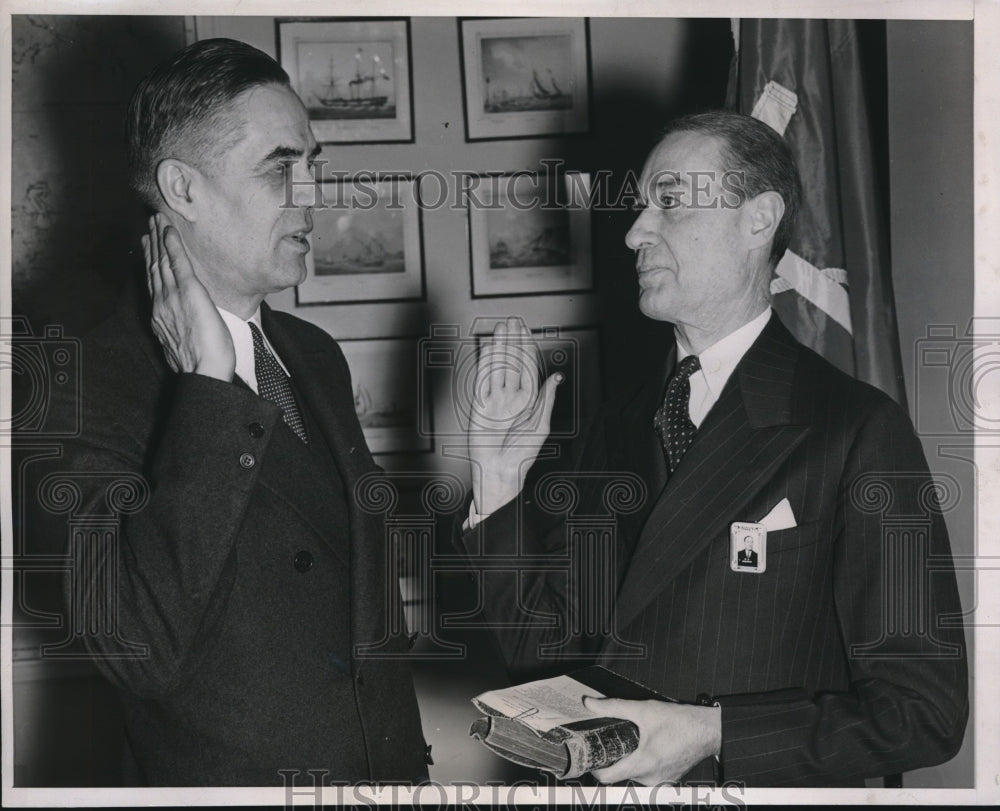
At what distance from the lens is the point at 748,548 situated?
230cm

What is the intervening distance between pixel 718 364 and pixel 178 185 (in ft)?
4.19

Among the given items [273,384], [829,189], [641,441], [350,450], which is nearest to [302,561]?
[350,450]

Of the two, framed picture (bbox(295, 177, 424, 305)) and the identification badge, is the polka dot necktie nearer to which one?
the identification badge

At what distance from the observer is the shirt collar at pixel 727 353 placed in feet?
7.79

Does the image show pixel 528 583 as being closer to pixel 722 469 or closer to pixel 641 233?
pixel 722 469

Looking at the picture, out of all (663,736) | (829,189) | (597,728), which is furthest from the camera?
(829,189)

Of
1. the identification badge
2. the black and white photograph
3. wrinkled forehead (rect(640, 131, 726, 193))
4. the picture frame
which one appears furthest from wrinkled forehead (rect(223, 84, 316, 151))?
the identification badge

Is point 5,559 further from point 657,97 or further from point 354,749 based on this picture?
point 657,97

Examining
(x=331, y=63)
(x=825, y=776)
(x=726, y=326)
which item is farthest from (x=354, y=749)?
(x=331, y=63)

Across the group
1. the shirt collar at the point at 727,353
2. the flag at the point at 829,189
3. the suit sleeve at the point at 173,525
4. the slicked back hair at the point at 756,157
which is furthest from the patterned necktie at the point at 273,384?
the flag at the point at 829,189

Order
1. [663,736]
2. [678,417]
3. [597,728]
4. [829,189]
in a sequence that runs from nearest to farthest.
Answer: [597,728]
[663,736]
[678,417]
[829,189]

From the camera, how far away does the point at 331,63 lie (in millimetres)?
2471

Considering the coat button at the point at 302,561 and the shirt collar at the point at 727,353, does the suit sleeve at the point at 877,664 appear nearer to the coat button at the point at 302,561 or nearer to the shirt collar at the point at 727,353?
the shirt collar at the point at 727,353

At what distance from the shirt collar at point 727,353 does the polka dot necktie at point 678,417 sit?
30 millimetres
